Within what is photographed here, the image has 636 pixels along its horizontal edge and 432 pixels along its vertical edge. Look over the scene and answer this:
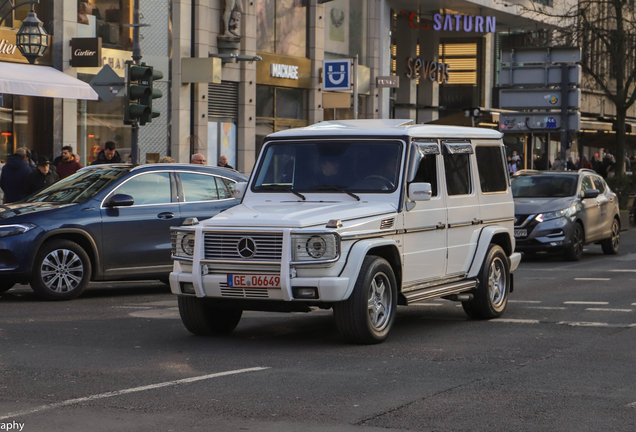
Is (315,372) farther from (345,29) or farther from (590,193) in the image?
(345,29)

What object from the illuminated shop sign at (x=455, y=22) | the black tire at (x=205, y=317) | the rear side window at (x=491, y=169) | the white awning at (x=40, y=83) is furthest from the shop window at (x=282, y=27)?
the black tire at (x=205, y=317)

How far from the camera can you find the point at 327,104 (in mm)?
36531

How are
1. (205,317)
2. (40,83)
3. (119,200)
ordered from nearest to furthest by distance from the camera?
1. (205,317)
2. (119,200)
3. (40,83)

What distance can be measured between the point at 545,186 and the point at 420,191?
10958 mm

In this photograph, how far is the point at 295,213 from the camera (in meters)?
9.18

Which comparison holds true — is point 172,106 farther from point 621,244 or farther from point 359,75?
point 621,244

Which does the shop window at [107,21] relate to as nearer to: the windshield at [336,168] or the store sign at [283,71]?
the store sign at [283,71]

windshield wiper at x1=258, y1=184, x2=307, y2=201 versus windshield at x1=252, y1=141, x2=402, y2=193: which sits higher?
windshield at x1=252, y1=141, x2=402, y2=193

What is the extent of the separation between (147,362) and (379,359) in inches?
72.4

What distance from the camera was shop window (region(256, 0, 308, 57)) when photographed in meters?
33.6

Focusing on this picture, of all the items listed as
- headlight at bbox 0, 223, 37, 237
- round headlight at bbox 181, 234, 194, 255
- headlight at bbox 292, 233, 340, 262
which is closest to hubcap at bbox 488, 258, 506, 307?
headlight at bbox 292, 233, 340, 262

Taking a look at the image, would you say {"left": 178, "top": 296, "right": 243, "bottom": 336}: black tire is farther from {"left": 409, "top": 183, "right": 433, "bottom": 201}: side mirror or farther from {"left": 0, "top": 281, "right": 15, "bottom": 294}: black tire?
{"left": 0, "top": 281, "right": 15, "bottom": 294}: black tire

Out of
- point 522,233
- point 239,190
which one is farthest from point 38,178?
point 522,233

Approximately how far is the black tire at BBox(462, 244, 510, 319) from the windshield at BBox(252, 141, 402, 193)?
5.75ft
